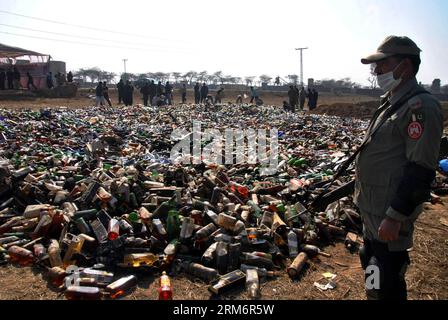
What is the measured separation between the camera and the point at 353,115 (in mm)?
26812

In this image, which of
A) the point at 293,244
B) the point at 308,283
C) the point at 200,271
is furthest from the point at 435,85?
the point at 200,271

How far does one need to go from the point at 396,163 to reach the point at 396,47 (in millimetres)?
817

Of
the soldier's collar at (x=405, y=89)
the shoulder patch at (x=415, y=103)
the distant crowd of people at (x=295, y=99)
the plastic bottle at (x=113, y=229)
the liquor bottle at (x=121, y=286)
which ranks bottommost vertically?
the liquor bottle at (x=121, y=286)

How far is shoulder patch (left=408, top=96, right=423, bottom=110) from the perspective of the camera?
7.45ft

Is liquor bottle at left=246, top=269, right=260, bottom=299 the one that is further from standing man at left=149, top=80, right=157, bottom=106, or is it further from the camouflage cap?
standing man at left=149, top=80, right=157, bottom=106

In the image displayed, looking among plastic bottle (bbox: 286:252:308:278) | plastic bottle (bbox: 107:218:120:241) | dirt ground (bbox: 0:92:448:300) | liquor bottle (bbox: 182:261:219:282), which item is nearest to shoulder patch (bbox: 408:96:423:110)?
dirt ground (bbox: 0:92:448:300)

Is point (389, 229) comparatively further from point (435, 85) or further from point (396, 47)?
point (435, 85)

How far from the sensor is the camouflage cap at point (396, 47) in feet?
8.14

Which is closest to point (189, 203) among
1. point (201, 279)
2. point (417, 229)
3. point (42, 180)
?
point (201, 279)

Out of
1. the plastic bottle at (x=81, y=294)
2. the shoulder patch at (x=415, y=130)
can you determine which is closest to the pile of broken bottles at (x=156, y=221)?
the plastic bottle at (x=81, y=294)

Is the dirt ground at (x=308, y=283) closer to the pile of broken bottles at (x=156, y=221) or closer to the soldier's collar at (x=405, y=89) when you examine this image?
the pile of broken bottles at (x=156, y=221)

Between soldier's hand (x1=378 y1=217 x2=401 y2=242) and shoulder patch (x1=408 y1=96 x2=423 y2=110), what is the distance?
0.74 meters

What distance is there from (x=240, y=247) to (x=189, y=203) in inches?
49.8

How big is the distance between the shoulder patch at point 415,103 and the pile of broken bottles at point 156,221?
232cm
